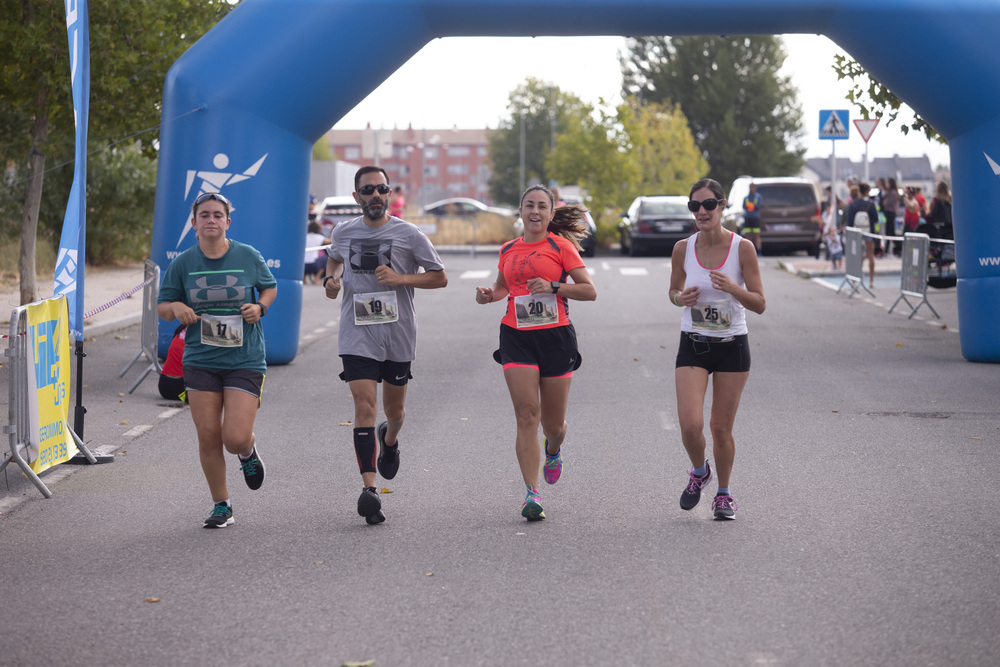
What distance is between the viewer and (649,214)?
3412 cm

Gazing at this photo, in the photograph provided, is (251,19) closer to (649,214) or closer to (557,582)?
(557,582)

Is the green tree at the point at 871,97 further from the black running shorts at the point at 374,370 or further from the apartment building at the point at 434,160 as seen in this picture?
the apartment building at the point at 434,160

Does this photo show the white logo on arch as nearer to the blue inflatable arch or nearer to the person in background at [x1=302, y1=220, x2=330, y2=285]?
the blue inflatable arch

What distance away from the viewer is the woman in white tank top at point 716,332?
6543mm

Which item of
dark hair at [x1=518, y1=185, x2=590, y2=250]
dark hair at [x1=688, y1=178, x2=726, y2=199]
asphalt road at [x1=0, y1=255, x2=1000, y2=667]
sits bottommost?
asphalt road at [x1=0, y1=255, x2=1000, y2=667]

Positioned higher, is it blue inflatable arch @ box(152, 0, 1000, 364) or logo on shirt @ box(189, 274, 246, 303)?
blue inflatable arch @ box(152, 0, 1000, 364)

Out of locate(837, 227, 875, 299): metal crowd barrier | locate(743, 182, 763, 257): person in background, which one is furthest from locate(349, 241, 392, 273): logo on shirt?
locate(743, 182, 763, 257): person in background

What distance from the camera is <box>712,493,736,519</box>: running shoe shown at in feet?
21.4

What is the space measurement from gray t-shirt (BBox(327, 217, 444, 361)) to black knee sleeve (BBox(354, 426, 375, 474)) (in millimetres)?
386

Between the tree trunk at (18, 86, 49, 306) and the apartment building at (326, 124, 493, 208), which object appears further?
the apartment building at (326, 124, 493, 208)

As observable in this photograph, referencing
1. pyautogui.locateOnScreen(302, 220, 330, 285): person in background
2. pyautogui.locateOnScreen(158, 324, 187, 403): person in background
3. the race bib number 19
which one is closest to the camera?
the race bib number 19

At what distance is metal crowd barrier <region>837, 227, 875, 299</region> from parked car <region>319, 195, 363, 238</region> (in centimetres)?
1378

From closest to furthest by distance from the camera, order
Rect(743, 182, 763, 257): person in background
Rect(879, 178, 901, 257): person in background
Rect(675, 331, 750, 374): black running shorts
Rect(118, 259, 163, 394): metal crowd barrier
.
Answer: Rect(675, 331, 750, 374): black running shorts < Rect(118, 259, 163, 394): metal crowd barrier < Rect(879, 178, 901, 257): person in background < Rect(743, 182, 763, 257): person in background

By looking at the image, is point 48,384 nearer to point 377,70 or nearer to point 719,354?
point 719,354
